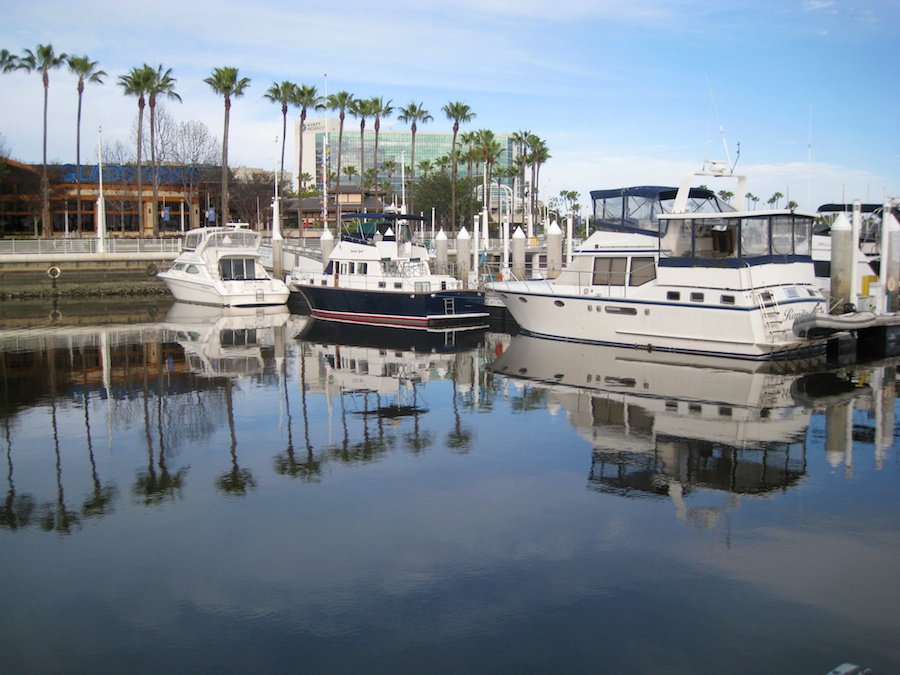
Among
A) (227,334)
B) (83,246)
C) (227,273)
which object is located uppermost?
(83,246)

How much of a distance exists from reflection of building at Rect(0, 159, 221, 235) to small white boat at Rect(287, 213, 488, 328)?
34.3 meters

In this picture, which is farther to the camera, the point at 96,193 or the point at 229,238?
the point at 96,193

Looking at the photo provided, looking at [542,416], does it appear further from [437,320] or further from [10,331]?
[10,331]

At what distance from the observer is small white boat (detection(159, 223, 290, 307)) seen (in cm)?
3716

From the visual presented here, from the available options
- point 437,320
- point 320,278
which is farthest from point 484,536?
point 320,278

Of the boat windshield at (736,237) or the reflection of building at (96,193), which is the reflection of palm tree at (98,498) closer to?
the boat windshield at (736,237)

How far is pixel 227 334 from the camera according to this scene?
29141 millimetres

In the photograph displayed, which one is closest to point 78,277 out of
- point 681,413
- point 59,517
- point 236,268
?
point 236,268

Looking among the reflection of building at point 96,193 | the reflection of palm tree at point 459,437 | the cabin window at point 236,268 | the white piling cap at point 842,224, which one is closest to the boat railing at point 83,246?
the cabin window at point 236,268

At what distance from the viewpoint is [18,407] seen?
17062 millimetres

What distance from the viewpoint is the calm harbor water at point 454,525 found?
7180 millimetres

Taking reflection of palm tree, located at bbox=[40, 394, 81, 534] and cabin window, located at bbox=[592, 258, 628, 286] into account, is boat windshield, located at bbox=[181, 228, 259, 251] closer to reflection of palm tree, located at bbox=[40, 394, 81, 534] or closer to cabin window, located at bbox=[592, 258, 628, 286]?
cabin window, located at bbox=[592, 258, 628, 286]

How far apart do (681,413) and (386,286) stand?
16292mm

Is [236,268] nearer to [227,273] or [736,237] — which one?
[227,273]
